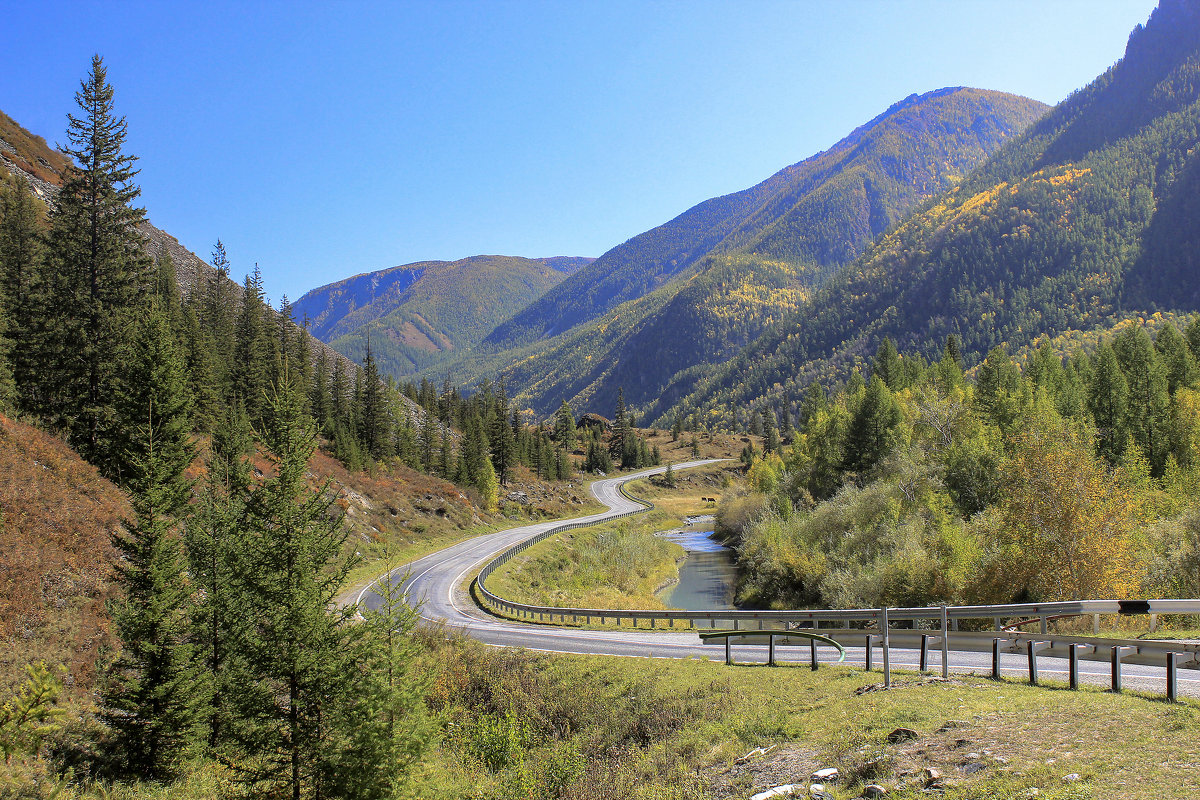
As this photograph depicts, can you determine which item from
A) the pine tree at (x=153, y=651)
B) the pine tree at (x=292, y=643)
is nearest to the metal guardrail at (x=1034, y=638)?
the pine tree at (x=292, y=643)

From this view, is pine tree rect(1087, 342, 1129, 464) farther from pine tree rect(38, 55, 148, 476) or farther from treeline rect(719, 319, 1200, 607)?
pine tree rect(38, 55, 148, 476)

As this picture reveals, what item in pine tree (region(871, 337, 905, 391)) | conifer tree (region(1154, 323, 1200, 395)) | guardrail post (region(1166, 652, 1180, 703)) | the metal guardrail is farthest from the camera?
pine tree (region(871, 337, 905, 391))

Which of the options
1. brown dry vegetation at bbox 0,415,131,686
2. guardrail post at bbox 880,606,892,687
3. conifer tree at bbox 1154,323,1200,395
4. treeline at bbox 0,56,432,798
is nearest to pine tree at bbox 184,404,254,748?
treeline at bbox 0,56,432,798

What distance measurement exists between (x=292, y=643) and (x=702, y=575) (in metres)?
50.6

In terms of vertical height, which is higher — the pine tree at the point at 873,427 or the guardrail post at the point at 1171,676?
the pine tree at the point at 873,427

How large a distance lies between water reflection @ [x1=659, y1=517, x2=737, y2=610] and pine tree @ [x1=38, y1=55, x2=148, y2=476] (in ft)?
117

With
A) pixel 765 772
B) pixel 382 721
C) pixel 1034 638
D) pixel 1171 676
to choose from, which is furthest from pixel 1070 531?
pixel 382 721

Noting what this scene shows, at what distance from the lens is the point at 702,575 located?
59.3 m

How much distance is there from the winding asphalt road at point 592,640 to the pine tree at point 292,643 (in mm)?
1168

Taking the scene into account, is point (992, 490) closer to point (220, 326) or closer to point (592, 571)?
point (592, 571)

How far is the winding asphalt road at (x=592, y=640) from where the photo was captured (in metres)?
11.9

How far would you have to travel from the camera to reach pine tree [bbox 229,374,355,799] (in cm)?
1241

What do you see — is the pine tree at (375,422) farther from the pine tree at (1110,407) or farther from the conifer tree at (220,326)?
the pine tree at (1110,407)

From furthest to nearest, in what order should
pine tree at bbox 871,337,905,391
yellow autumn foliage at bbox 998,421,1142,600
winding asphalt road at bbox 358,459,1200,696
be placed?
pine tree at bbox 871,337,905,391, yellow autumn foliage at bbox 998,421,1142,600, winding asphalt road at bbox 358,459,1200,696
